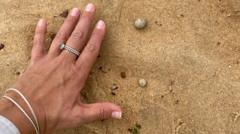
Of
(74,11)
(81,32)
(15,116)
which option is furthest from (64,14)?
(15,116)

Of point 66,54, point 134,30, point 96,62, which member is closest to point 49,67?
point 66,54

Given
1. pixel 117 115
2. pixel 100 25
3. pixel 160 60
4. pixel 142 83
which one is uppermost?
pixel 100 25

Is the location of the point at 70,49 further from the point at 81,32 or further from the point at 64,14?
the point at 64,14

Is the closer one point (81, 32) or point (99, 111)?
point (99, 111)

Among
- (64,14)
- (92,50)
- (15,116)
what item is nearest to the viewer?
(15,116)

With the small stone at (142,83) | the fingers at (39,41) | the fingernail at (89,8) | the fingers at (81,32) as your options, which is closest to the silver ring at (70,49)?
the fingers at (81,32)

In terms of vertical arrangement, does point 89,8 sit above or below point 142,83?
above

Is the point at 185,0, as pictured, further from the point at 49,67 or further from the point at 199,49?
the point at 49,67
